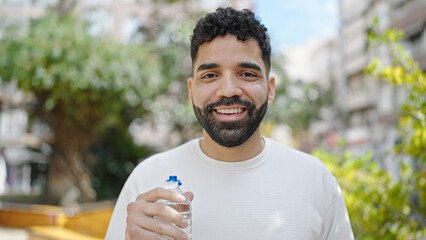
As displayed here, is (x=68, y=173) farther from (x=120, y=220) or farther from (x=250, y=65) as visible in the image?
(x=250, y=65)

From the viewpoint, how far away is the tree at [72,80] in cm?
1060

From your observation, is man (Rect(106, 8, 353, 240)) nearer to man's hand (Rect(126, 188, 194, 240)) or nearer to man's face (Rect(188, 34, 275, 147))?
man's face (Rect(188, 34, 275, 147))

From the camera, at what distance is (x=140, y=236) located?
137cm

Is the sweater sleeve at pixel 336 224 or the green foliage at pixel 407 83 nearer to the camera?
the sweater sleeve at pixel 336 224

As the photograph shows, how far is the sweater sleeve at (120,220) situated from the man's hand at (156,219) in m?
0.31

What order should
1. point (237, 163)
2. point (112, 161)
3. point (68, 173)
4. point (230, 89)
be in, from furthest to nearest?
point (112, 161)
point (68, 173)
point (237, 163)
point (230, 89)

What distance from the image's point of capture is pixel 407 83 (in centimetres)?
352

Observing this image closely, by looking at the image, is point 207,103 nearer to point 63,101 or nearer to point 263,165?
point 263,165

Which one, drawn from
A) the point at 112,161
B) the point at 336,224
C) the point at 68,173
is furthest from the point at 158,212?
the point at 112,161

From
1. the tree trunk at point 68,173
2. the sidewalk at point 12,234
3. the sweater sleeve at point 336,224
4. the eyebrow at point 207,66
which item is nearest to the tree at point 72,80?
the tree trunk at point 68,173

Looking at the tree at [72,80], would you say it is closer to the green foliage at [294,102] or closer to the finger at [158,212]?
the green foliage at [294,102]

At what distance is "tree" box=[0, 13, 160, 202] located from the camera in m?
10.6

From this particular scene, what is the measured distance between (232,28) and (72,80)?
9.53 metres

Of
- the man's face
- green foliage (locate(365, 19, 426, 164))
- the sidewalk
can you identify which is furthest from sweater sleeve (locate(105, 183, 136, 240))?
the sidewalk
